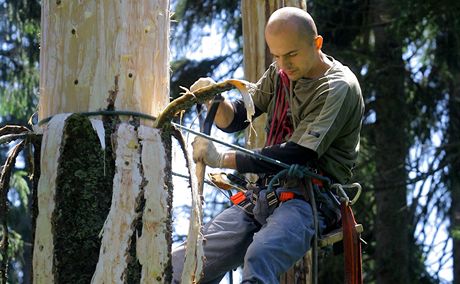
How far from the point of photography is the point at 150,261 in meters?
3.58

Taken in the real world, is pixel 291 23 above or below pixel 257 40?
above

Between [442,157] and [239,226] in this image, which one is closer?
[239,226]

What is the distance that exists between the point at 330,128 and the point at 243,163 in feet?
1.23

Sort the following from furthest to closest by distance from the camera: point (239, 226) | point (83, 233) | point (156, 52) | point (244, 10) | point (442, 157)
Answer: point (442, 157)
point (244, 10)
point (239, 226)
point (156, 52)
point (83, 233)

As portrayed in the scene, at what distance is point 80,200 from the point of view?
11.8ft

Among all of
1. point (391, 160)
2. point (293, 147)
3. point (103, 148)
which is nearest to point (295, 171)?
point (293, 147)

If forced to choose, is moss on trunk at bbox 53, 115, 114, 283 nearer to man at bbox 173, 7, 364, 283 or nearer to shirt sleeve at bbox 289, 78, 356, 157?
man at bbox 173, 7, 364, 283

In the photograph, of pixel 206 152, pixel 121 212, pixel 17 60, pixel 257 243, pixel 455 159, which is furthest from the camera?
pixel 17 60

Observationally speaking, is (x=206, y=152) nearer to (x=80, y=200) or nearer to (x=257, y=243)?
(x=257, y=243)

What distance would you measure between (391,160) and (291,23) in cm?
749

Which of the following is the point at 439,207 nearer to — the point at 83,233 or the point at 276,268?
the point at 276,268

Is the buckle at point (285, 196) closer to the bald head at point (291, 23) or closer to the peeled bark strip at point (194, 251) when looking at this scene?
the bald head at point (291, 23)

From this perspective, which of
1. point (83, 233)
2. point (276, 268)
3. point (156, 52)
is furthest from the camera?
point (276, 268)

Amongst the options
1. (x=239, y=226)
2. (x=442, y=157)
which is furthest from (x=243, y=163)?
(x=442, y=157)
